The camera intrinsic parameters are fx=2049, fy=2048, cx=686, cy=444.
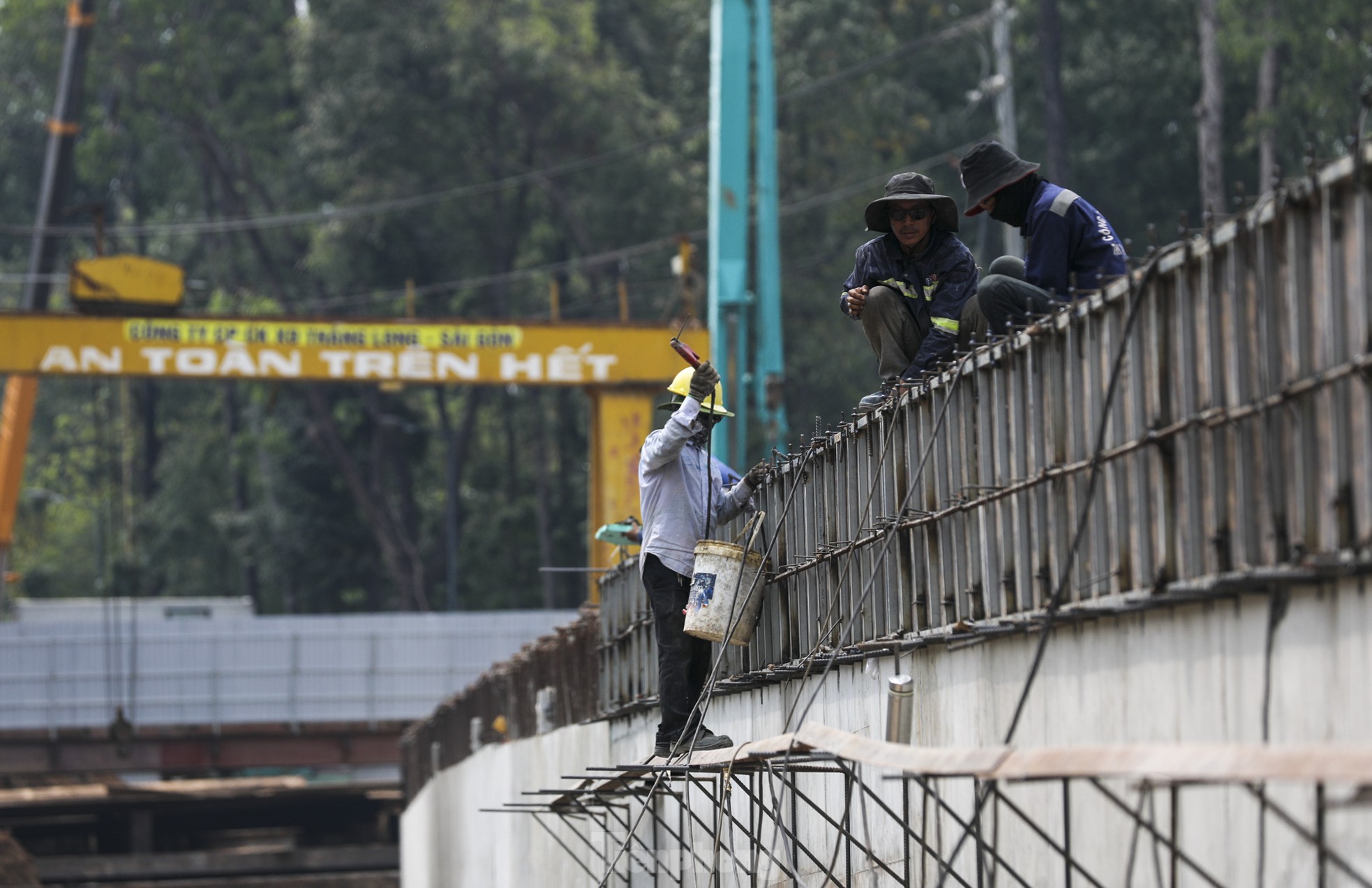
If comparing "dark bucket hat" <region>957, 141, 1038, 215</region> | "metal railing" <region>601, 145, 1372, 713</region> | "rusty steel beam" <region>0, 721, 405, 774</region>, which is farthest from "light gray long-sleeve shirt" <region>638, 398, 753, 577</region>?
"rusty steel beam" <region>0, 721, 405, 774</region>

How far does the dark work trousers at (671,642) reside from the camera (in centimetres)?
1013

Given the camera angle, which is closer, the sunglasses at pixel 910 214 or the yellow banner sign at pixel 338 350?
the sunglasses at pixel 910 214

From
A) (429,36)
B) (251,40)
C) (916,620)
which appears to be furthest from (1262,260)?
(251,40)

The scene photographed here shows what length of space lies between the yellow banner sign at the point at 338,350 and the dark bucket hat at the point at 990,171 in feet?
58.0

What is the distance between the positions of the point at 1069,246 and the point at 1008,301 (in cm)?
32

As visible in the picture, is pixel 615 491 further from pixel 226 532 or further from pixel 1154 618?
pixel 226 532

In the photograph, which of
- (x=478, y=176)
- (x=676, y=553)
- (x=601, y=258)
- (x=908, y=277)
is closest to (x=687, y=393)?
(x=676, y=553)

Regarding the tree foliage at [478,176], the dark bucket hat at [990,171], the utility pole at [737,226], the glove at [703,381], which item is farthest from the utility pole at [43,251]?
the dark bucket hat at [990,171]

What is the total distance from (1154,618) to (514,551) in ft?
165

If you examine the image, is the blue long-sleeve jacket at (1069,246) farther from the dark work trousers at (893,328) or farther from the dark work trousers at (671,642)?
the dark work trousers at (671,642)

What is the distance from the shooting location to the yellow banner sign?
83.7 ft

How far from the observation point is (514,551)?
55844 mm

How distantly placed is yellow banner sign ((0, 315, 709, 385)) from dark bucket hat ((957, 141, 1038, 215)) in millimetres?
17665

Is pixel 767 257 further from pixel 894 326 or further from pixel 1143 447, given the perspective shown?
pixel 1143 447
